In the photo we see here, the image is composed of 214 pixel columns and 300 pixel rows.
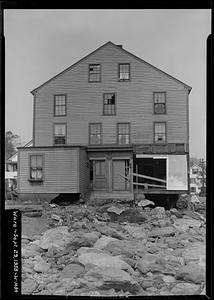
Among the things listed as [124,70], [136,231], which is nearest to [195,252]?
[136,231]

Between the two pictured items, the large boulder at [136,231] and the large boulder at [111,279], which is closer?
the large boulder at [111,279]

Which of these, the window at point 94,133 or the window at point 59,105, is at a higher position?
the window at point 59,105

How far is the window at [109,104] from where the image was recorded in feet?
5.82

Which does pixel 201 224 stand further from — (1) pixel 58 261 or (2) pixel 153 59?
(2) pixel 153 59

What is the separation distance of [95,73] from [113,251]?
836mm

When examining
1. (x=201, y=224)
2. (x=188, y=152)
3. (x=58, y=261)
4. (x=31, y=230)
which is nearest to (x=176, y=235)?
(x=201, y=224)

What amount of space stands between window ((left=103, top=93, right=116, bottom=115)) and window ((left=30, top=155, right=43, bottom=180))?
38 cm

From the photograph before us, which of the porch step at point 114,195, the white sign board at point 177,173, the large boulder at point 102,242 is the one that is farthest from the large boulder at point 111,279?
the white sign board at point 177,173

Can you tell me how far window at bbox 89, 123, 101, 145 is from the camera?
1763mm

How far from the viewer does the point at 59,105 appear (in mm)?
1778

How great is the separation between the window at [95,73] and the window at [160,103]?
0.28 metres

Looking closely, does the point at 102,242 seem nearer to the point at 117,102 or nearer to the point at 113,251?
the point at 113,251

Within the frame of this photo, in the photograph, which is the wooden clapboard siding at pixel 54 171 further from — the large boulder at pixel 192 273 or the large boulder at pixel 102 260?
the large boulder at pixel 192 273

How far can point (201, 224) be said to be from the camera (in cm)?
176
